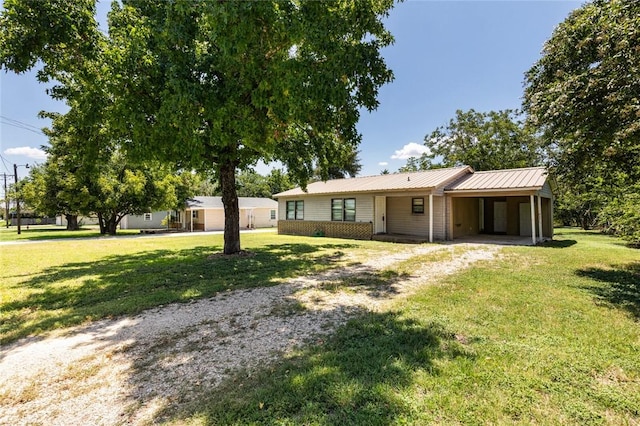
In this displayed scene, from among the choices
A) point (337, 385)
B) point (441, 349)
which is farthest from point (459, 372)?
point (337, 385)

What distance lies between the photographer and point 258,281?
7500 mm

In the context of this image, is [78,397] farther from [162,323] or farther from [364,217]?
[364,217]

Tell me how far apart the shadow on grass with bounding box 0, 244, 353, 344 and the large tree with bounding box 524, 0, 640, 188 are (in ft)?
22.2

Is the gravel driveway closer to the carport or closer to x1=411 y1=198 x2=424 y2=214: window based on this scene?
the carport

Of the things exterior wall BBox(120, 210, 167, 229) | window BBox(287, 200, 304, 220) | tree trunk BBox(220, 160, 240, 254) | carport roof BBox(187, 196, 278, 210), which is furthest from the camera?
exterior wall BBox(120, 210, 167, 229)

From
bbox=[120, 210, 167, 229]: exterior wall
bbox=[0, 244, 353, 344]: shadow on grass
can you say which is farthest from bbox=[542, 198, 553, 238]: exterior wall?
bbox=[120, 210, 167, 229]: exterior wall

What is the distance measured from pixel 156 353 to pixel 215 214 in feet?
94.6

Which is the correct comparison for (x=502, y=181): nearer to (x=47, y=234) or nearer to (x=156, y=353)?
(x=156, y=353)

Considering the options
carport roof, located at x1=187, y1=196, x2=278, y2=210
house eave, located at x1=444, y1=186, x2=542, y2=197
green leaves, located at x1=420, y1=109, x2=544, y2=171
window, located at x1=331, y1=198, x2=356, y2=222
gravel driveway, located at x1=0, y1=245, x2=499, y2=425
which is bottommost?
gravel driveway, located at x1=0, y1=245, x2=499, y2=425

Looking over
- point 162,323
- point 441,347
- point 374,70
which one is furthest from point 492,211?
point 162,323

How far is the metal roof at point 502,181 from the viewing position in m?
13.4

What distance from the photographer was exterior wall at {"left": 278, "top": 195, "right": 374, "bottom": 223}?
17.8 metres

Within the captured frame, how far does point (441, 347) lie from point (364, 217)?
565 inches

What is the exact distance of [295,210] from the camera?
885 inches
